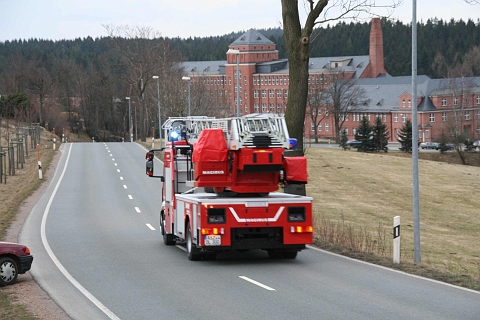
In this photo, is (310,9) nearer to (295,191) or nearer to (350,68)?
(295,191)

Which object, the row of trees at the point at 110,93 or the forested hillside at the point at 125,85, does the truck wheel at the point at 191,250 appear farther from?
the row of trees at the point at 110,93

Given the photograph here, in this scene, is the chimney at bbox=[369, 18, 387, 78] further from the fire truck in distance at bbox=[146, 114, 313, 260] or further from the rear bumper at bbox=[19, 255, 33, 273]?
the rear bumper at bbox=[19, 255, 33, 273]

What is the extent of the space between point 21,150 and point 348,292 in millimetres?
45868

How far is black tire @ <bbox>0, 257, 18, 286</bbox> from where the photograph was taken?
15.3 metres

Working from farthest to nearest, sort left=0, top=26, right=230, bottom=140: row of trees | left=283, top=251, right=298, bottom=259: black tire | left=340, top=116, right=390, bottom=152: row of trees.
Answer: left=340, top=116, right=390, bottom=152: row of trees < left=0, top=26, right=230, bottom=140: row of trees < left=283, top=251, right=298, bottom=259: black tire

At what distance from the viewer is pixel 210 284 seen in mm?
15055

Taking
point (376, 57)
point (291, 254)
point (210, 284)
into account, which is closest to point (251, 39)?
point (376, 57)

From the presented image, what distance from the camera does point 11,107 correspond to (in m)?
87.7

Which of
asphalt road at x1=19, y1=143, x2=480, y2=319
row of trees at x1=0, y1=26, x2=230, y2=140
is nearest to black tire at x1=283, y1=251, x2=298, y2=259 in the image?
asphalt road at x1=19, y1=143, x2=480, y2=319

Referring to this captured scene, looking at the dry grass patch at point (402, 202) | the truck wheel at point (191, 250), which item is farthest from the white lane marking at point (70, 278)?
the dry grass patch at point (402, 202)

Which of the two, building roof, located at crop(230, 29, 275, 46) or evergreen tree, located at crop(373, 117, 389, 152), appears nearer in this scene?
evergreen tree, located at crop(373, 117, 389, 152)

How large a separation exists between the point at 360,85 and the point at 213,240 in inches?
5032

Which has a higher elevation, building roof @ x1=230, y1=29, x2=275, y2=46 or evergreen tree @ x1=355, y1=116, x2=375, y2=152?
building roof @ x1=230, y1=29, x2=275, y2=46

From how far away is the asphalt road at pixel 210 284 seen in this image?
1220cm
